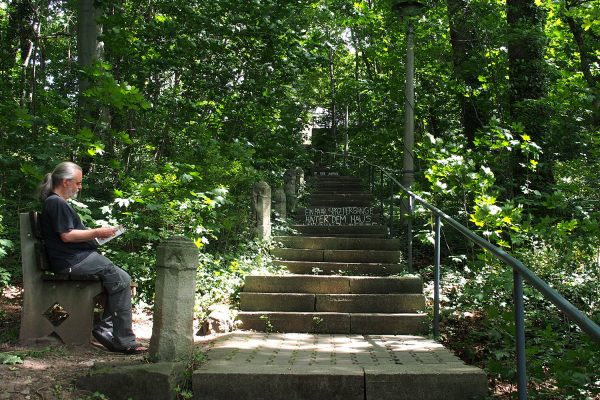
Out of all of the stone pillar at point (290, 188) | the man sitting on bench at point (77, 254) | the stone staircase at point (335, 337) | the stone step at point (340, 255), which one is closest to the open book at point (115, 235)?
the man sitting on bench at point (77, 254)

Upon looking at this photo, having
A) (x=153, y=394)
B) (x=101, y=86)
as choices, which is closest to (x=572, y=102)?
(x=101, y=86)

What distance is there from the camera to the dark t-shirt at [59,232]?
399cm

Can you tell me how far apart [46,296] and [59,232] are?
58 centimetres

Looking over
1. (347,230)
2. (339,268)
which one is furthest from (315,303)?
(347,230)

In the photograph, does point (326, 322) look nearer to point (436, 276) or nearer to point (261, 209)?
point (436, 276)

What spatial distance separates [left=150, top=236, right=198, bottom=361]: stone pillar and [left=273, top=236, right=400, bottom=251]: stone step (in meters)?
3.79

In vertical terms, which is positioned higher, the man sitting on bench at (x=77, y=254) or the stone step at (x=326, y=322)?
the man sitting on bench at (x=77, y=254)

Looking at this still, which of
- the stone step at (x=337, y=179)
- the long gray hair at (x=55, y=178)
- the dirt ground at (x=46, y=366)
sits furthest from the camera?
the stone step at (x=337, y=179)

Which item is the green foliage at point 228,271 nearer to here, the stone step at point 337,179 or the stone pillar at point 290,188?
the stone pillar at point 290,188

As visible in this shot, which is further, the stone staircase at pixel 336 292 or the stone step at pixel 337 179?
the stone step at pixel 337 179

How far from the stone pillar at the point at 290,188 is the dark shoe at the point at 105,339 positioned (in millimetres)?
6347

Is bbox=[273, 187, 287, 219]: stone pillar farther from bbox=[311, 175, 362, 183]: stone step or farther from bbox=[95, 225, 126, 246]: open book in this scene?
bbox=[311, 175, 362, 183]: stone step

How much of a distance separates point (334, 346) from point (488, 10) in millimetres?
6138

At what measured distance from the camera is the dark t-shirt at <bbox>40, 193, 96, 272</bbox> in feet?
13.1
